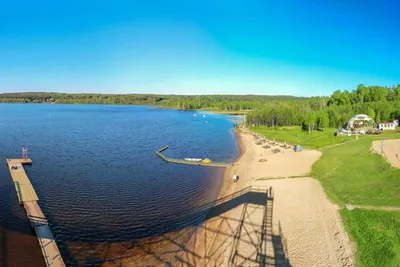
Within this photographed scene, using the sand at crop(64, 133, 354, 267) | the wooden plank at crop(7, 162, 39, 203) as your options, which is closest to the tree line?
the sand at crop(64, 133, 354, 267)

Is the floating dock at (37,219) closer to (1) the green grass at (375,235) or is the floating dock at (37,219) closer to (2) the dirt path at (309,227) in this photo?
(2) the dirt path at (309,227)

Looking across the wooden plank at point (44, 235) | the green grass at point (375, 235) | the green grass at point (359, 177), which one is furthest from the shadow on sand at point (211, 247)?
the green grass at point (359, 177)

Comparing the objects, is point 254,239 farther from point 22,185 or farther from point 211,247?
point 22,185

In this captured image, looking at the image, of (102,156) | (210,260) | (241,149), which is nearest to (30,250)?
(210,260)

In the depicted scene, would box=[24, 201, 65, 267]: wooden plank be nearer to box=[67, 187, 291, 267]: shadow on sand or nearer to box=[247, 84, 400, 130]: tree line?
box=[67, 187, 291, 267]: shadow on sand

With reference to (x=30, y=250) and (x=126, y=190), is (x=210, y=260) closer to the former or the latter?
(x=30, y=250)

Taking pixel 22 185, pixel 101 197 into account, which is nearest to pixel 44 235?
pixel 101 197
